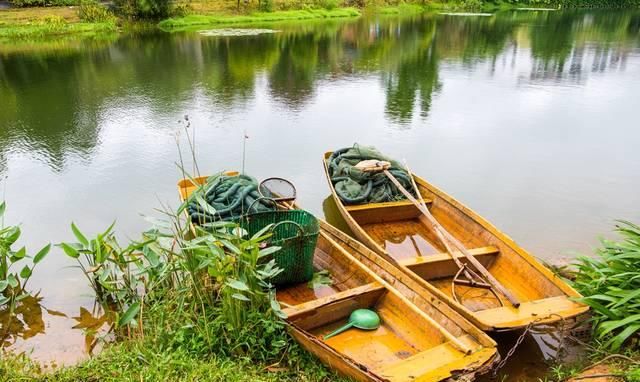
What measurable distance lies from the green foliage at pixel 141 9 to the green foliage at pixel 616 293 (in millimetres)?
23134

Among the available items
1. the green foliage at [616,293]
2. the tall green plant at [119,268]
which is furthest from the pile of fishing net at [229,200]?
the green foliage at [616,293]

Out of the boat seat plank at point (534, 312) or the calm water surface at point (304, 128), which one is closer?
the boat seat plank at point (534, 312)

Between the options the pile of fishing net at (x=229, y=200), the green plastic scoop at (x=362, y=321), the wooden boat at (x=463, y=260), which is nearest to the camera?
the wooden boat at (x=463, y=260)

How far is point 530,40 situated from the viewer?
1995 centimetres

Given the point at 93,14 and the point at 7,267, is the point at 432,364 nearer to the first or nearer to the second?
the point at 7,267

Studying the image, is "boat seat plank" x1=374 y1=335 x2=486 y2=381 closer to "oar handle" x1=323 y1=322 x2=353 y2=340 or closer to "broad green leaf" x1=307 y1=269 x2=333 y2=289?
"oar handle" x1=323 y1=322 x2=353 y2=340

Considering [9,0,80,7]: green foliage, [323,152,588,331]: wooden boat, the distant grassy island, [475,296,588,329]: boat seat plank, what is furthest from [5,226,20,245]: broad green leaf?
[9,0,80,7]: green foliage

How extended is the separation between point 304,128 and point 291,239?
564 cm

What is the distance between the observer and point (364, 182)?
5219mm

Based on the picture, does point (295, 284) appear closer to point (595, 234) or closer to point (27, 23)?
point (595, 234)

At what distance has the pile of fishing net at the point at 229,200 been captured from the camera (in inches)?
164

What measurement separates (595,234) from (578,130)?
163 inches

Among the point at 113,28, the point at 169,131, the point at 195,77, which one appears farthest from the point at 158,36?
the point at 169,131

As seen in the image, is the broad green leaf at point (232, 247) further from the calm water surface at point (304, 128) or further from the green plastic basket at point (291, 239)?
the calm water surface at point (304, 128)
